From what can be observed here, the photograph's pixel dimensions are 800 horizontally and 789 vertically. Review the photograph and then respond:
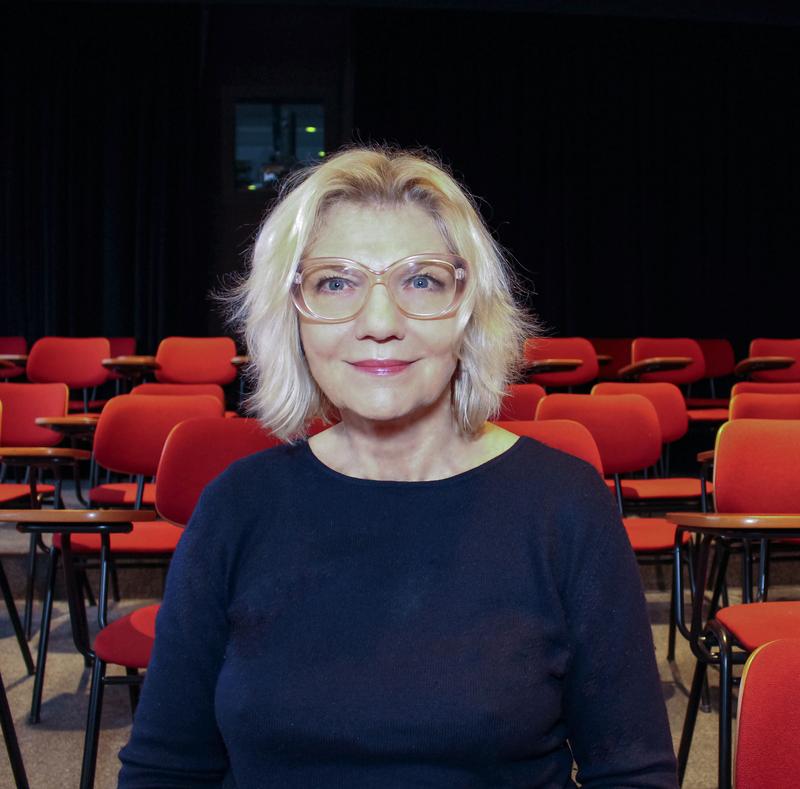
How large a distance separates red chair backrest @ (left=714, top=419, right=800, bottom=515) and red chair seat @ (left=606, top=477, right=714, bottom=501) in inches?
29.1

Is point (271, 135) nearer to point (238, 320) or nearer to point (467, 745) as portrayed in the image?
point (238, 320)

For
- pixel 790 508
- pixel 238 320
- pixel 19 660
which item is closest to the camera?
pixel 238 320

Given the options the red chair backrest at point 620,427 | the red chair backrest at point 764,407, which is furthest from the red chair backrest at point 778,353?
the red chair backrest at point 620,427

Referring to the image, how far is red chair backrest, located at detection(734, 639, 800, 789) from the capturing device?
93cm

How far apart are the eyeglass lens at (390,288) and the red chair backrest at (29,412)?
10.7 feet

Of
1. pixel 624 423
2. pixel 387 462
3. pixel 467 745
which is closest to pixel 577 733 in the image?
pixel 467 745

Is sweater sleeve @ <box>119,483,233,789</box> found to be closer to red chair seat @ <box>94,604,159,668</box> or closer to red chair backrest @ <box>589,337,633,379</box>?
red chair seat @ <box>94,604,159,668</box>

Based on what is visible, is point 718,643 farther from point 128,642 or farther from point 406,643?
point 128,642

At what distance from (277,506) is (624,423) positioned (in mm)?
2377

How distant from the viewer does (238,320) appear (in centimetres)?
151

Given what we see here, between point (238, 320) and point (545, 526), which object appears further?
point (238, 320)

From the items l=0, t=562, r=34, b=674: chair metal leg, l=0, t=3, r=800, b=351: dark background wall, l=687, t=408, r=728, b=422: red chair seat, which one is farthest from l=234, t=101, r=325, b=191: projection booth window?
l=0, t=562, r=34, b=674: chair metal leg

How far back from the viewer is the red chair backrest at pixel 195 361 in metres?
6.18

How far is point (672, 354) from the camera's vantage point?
6547mm
